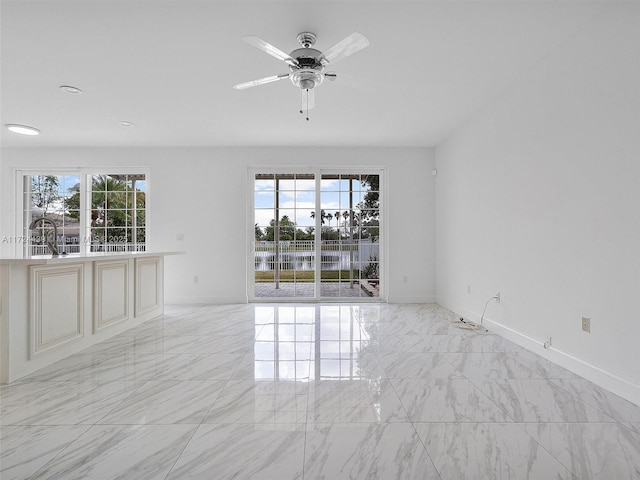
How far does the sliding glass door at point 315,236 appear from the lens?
5.55 metres

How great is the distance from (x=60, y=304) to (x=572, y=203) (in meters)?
4.13

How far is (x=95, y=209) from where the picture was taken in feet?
18.1

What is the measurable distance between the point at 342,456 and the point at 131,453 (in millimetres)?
978

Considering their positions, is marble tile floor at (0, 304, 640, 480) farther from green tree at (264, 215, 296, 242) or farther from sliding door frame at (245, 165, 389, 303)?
green tree at (264, 215, 296, 242)

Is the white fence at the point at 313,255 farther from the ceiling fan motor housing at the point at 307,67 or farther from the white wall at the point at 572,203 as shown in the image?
the ceiling fan motor housing at the point at 307,67

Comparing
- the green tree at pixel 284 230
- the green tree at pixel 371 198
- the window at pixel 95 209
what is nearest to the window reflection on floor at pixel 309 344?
the green tree at pixel 284 230

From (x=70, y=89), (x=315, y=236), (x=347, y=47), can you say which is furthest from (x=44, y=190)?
(x=347, y=47)

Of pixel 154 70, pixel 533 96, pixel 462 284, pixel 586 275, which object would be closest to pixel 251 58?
pixel 154 70

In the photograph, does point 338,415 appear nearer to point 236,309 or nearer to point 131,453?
point 131,453

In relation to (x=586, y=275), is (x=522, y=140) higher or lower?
higher

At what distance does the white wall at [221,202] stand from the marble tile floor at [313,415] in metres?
2.25

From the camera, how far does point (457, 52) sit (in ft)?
8.96

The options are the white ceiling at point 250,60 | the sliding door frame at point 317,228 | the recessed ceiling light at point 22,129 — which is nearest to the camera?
the white ceiling at point 250,60

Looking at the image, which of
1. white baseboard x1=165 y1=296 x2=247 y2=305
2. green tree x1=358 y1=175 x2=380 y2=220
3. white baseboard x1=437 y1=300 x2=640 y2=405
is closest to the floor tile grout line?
white baseboard x1=437 y1=300 x2=640 y2=405
